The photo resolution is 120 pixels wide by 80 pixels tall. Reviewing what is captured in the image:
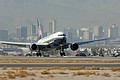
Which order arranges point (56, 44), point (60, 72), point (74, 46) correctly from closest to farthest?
point (60, 72) < point (56, 44) < point (74, 46)

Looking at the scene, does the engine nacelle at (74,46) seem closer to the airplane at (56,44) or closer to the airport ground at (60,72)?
the airplane at (56,44)

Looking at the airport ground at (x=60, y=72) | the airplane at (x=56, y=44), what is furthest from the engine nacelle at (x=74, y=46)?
the airport ground at (x=60, y=72)

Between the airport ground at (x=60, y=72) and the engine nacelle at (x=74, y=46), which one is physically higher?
the engine nacelle at (x=74, y=46)

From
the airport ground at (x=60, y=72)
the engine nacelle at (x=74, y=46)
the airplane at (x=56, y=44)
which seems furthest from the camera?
the engine nacelle at (x=74, y=46)

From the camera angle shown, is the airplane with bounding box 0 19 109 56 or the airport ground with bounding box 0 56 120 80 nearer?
the airport ground with bounding box 0 56 120 80

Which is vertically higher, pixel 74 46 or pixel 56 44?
pixel 56 44

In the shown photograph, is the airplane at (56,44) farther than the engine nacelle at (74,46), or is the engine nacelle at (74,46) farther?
the engine nacelle at (74,46)

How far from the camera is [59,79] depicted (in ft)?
107

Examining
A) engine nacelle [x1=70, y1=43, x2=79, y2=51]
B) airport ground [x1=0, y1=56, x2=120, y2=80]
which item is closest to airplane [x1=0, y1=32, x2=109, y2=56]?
engine nacelle [x1=70, y1=43, x2=79, y2=51]

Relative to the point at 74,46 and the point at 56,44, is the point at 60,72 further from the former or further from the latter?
the point at 74,46

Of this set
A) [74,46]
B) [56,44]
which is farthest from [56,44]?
[74,46]

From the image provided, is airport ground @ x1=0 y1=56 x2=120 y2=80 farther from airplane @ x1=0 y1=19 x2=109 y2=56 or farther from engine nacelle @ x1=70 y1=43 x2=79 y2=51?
engine nacelle @ x1=70 y1=43 x2=79 y2=51

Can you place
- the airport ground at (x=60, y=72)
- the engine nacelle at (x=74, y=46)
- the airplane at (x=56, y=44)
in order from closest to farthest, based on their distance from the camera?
1. the airport ground at (x=60, y=72)
2. the airplane at (x=56, y=44)
3. the engine nacelle at (x=74, y=46)

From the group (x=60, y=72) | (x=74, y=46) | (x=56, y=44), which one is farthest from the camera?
(x=74, y=46)
